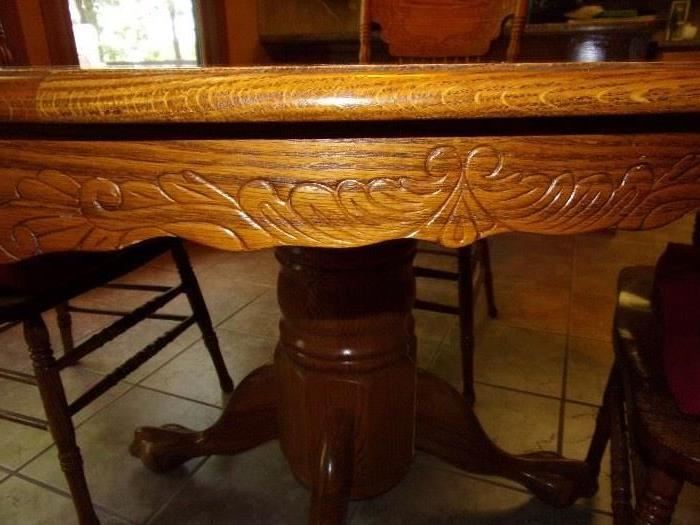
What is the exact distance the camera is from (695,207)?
37 cm

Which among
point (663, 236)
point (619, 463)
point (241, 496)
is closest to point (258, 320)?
point (241, 496)

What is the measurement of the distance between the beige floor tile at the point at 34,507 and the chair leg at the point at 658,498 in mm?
864

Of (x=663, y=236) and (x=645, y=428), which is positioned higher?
(x=645, y=428)

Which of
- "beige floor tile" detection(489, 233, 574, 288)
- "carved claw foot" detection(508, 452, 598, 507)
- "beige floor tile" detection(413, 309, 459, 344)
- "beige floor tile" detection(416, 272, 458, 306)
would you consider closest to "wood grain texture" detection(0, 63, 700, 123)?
"carved claw foot" detection(508, 452, 598, 507)

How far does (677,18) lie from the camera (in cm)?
332

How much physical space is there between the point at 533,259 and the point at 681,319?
5.88 ft

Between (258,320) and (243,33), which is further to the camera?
(243,33)

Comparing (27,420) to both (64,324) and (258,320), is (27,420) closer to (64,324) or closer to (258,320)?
(64,324)

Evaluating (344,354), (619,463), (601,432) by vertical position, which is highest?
(344,354)

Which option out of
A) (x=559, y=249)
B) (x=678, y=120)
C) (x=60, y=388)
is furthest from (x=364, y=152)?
(x=559, y=249)

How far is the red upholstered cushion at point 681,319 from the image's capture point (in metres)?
0.51

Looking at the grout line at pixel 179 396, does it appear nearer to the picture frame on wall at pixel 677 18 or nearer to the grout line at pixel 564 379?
the grout line at pixel 564 379

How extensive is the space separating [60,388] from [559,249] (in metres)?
2.20

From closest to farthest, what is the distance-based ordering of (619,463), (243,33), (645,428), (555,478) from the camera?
(645,428) → (619,463) → (555,478) → (243,33)
